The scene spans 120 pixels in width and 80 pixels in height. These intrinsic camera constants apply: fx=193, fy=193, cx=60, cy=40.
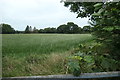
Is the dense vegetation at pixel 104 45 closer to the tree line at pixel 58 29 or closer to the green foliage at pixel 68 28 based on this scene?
the tree line at pixel 58 29

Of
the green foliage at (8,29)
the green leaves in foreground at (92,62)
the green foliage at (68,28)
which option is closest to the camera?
the green leaves in foreground at (92,62)

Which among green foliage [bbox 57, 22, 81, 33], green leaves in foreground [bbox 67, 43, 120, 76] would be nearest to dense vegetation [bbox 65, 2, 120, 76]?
green leaves in foreground [bbox 67, 43, 120, 76]

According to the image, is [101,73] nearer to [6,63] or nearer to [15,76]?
[15,76]

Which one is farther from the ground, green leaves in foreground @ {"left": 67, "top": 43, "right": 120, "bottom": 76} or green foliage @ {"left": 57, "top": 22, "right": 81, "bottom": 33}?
green foliage @ {"left": 57, "top": 22, "right": 81, "bottom": 33}

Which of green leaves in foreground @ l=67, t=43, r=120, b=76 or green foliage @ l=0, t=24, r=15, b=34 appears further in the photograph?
green foliage @ l=0, t=24, r=15, b=34

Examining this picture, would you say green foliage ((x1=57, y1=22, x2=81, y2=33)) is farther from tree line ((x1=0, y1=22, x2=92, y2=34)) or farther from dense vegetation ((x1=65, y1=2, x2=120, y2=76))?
dense vegetation ((x1=65, y1=2, x2=120, y2=76))

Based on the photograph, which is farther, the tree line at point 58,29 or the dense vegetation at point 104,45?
the tree line at point 58,29

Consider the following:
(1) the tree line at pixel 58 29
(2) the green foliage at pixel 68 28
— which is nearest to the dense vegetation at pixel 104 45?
(1) the tree line at pixel 58 29

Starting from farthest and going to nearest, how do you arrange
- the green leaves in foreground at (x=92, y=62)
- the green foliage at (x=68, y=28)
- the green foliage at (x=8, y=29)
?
the green foliage at (x=68, y=28) < the green foliage at (x=8, y=29) < the green leaves in foreground at (x=92, y=62)

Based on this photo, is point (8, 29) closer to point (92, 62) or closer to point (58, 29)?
point (58, 29)

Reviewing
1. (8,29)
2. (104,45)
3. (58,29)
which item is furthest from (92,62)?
(58,29)

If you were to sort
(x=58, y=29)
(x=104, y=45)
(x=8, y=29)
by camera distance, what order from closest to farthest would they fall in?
(x=104, y=45)
(x=8, y=29)
(x=58, y=29)

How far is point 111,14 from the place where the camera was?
104 inches

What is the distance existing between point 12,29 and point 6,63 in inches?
51.2
